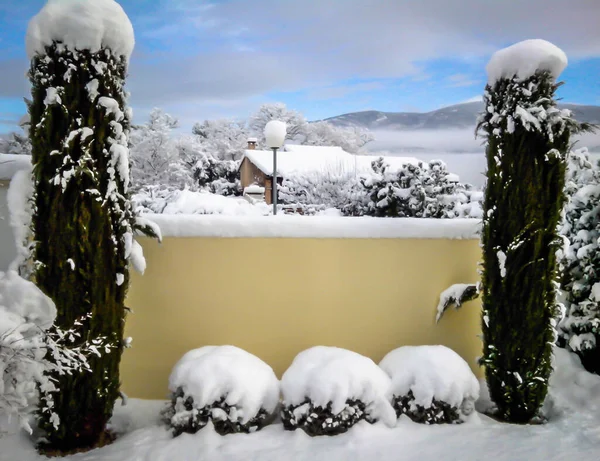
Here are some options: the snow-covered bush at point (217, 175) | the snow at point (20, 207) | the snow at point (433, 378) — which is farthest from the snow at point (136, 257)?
the snow-covered bush at point (217, 175)

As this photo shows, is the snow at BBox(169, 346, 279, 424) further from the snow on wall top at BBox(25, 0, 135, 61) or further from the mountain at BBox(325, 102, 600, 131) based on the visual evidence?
the mountain at BBox(325, 102, 600, 131)

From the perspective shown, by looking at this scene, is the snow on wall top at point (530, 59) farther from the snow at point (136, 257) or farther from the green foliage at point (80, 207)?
the snow at point (136, 257)

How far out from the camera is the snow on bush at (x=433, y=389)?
332 cm

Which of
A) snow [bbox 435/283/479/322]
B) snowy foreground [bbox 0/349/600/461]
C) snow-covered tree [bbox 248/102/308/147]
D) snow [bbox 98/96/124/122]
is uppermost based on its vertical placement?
snow-covered tree [bbox 248/102/308/147]

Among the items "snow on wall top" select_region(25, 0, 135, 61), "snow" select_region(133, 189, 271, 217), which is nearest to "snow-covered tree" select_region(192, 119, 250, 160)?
"snow" select_region(133, 189, 271, 217)

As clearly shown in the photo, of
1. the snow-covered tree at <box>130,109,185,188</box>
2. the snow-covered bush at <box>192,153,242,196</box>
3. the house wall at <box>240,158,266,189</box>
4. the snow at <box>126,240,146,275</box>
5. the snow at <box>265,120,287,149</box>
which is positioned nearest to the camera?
the snow at <box>126,240,146,275</box>

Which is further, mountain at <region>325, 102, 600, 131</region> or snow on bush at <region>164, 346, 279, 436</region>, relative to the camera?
mountain at <region>325, 102, 600, 131</region>

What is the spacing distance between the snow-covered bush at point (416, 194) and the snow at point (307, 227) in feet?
12.0

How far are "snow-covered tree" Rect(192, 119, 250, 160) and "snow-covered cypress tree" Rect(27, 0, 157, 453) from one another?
23456 mm

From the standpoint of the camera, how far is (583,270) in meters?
4.36

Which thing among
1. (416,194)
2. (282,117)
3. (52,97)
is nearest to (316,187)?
(416,194)

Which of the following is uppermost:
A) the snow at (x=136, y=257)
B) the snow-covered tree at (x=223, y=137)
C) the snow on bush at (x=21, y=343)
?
the snow-covered tree at (x=223, y=137)

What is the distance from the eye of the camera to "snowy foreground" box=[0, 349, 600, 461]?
2900mm

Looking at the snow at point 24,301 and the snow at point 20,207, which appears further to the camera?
the snow at point 20,207
